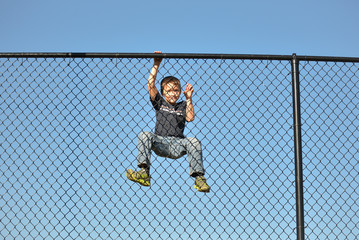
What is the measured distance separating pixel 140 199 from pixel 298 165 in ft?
4.65

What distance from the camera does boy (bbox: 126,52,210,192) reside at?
5020mm

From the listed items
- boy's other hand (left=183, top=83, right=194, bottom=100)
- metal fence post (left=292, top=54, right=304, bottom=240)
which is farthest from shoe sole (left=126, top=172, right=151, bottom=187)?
metal fence post (left=292, top=54, right=304, bottom=240)

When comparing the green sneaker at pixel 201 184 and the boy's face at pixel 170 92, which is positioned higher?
the boy's face at pixel 170 92

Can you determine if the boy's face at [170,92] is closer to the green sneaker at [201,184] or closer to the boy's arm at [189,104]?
the boy's arm at [189,104]

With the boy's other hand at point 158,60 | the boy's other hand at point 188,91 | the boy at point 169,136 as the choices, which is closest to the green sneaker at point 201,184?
the boy at point 169,136

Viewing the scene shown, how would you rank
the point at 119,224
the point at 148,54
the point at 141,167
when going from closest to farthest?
the point at 119,224, the point at 148,54, the point at 141,167

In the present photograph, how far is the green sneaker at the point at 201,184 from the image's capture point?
4.92 m

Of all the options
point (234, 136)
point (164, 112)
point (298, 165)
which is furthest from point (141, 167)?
point (298, 165)

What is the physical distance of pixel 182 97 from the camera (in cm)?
531

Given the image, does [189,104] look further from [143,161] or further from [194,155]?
[143,161]

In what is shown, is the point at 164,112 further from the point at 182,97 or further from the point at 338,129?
the point at 338,129

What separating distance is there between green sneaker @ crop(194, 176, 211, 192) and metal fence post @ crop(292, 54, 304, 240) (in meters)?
0.88

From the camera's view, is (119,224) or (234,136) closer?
(119,224)

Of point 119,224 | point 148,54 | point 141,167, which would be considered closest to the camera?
point 119,224
